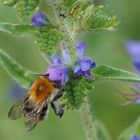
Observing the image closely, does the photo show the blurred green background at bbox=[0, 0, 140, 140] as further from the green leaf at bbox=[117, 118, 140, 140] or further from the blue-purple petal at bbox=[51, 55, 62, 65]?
the blue-purple petal at bbox=[51, 55, 62, 65]

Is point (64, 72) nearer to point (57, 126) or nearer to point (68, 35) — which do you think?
point (68, 35)

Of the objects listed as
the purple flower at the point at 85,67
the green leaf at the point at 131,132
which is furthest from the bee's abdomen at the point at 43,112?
the green leaf at the point at 131,132

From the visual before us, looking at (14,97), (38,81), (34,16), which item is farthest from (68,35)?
(14,97)

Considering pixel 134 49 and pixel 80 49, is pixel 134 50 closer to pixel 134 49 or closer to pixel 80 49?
pixel 134 49

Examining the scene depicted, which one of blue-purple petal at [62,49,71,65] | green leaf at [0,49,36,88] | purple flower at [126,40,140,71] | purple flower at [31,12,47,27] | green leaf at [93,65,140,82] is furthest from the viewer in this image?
purple flower at [126,40,140,71]

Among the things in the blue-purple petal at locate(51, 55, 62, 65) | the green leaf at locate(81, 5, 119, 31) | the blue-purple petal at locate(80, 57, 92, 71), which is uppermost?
the green leaf at locate(81, 5, 119, 31)

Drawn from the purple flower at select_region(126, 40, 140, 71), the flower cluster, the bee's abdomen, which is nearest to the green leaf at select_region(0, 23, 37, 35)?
the flower cluster

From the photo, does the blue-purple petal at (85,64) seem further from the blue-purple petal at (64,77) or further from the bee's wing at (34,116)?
the bee's wing at (34,116)

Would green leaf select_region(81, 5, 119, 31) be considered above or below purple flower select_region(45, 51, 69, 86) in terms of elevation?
above
